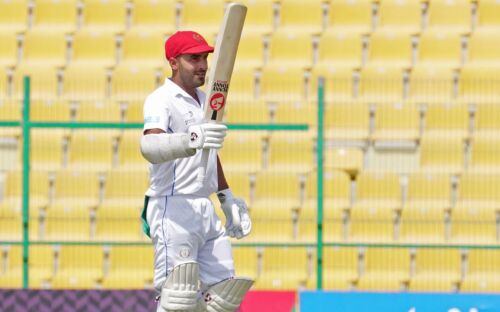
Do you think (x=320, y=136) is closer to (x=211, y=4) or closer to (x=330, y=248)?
(x=330, y=248)

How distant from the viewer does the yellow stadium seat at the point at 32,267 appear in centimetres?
1048

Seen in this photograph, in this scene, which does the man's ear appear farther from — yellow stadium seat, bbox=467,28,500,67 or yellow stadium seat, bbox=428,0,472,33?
yellow stadium seat, bbox=428,0,472,33

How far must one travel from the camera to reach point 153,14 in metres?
13.1

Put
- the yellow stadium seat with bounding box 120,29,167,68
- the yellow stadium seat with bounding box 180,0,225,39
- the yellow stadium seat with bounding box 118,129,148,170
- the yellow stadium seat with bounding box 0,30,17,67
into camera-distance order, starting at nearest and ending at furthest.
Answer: the yellow stadium seat with bounding box 118,129,148,170, the yellow stadium seat with bounding box 120,29,167,68, the yellow stadium seat with bounding box 0,30,17,67, the yellow stadium seat with bounding box 180,0,225,39

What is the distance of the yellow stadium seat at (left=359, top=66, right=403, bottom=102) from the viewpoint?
463 inches

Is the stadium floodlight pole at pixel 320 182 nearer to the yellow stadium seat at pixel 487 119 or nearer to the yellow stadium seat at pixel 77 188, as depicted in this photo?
the yellow stadium seat at pixel 77 188

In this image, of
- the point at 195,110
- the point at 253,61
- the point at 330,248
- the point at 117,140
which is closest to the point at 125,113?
the point at 117,140

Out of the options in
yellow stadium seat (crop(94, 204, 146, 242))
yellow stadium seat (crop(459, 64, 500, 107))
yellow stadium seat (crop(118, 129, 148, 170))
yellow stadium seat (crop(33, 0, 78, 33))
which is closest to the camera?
yellow stadium seat (crop(94, 204, 146, 242))

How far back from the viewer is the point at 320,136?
973 centimetres

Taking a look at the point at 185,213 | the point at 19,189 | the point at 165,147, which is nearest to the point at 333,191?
the point at 19,189

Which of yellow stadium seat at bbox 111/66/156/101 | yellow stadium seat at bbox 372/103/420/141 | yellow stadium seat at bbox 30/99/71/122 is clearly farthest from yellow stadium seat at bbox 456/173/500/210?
yellow stadium seat at bbox 30/99/71/122

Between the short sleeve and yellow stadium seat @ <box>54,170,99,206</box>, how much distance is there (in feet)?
16.9

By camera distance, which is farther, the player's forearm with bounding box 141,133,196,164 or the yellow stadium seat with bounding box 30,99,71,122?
the yellow stadium seat with bounding box 30,99,71,122

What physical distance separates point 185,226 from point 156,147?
0.46 m
